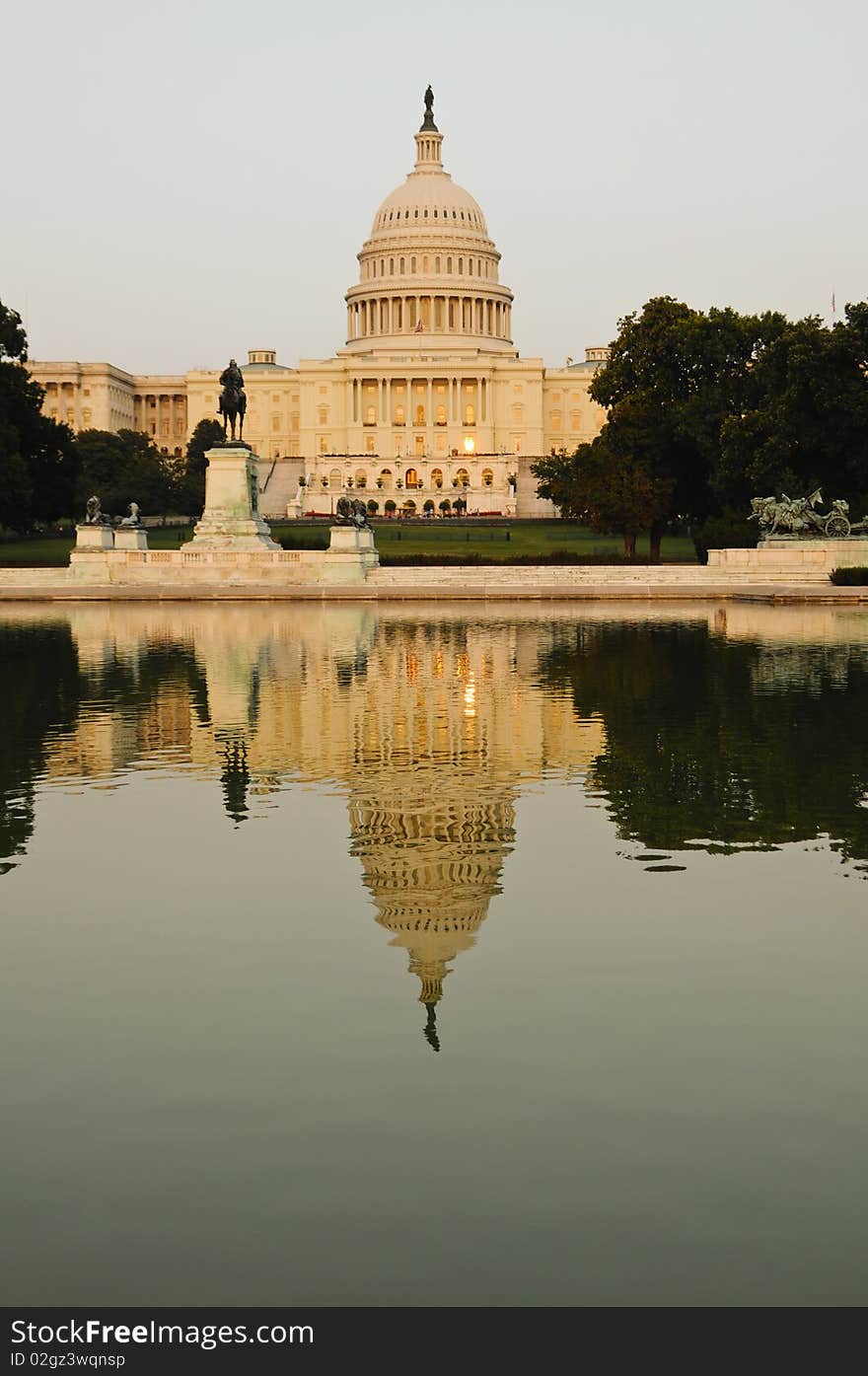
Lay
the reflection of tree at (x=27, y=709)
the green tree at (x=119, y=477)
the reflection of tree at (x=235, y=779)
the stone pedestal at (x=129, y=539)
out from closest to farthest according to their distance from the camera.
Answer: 1. the reflection of tree at (x=27, y=709)
2. the reflection of tree at (x=235, y=779)
3. the stone pedestal at (x=129, y=539)
4. the green tree at (x=119, y=477)

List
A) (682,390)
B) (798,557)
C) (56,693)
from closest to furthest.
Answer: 1. (56,693)
2. (798,557)
3. (682,390)

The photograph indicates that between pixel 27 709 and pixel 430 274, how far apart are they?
169m

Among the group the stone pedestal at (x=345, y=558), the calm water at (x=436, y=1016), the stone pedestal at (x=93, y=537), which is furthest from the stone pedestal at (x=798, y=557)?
the calm water at (x=436, y=1016)

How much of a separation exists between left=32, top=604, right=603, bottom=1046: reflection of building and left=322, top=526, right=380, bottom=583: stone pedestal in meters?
21.2

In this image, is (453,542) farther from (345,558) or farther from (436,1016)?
(436,1016)

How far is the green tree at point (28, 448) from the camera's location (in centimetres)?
7462

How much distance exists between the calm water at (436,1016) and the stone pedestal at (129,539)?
43893 mm

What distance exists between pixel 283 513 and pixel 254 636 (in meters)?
111

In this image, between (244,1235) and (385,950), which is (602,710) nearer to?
(385,950)

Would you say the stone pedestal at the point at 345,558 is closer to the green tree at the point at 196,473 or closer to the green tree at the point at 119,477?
the green tree at the point at 196,473

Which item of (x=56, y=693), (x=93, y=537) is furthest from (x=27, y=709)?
(x=93, y=537)

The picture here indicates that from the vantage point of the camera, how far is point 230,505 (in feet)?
199

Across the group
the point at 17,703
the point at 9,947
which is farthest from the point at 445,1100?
the point at 17,703

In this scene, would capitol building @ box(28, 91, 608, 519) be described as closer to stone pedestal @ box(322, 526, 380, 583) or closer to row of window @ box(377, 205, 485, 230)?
row of window @ box(377, 205, 485, 230)
